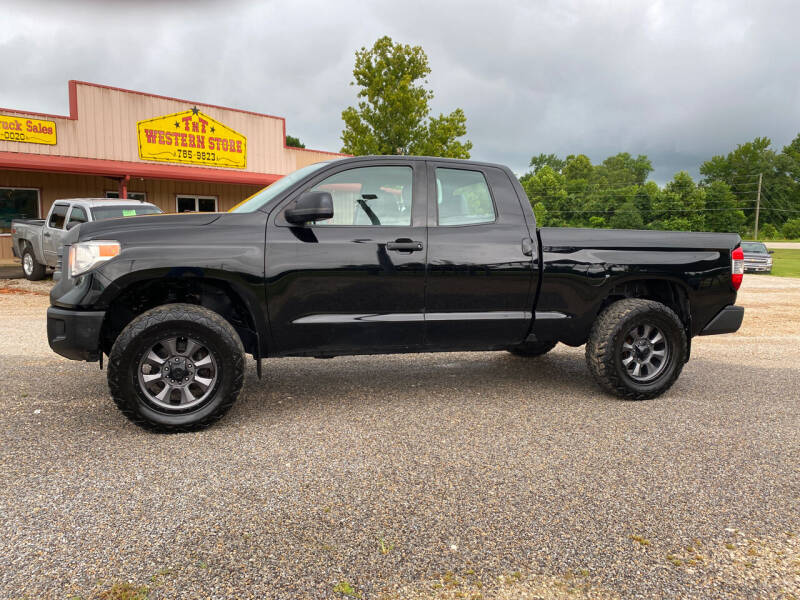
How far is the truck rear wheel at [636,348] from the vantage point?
15.0 ft

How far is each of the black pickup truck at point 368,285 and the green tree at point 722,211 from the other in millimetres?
81240

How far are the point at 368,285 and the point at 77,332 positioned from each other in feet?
6.37

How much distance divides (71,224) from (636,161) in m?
118

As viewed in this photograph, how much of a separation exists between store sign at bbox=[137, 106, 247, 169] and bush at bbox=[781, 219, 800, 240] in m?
79.8

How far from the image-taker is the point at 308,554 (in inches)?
95.4

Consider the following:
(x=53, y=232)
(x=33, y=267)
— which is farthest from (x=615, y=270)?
(x=33, y=267)

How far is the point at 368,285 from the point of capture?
4.18 meters

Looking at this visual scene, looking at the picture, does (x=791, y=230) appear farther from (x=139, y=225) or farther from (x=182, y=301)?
(x=139, y=225)

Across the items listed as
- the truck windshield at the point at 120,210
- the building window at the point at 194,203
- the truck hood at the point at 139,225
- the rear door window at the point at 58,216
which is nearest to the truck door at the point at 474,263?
the truck hood at the point at 139,225

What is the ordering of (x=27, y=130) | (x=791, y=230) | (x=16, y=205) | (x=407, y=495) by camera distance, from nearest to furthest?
(x=407, y=495), (x=27, y=130), (x=16, y=205), (x=791, y=230)

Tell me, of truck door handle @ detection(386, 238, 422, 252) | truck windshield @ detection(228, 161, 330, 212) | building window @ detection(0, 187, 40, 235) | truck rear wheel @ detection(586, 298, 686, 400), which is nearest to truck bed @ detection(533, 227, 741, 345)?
truck rear wheel @ detection(586, 298, 686, 400)

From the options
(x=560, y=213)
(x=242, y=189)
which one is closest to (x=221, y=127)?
(x=242, y=189)

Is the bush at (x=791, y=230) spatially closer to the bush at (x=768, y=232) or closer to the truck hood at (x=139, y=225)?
the bush at (x=768, y=232)

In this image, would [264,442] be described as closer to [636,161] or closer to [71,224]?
[71,224]
